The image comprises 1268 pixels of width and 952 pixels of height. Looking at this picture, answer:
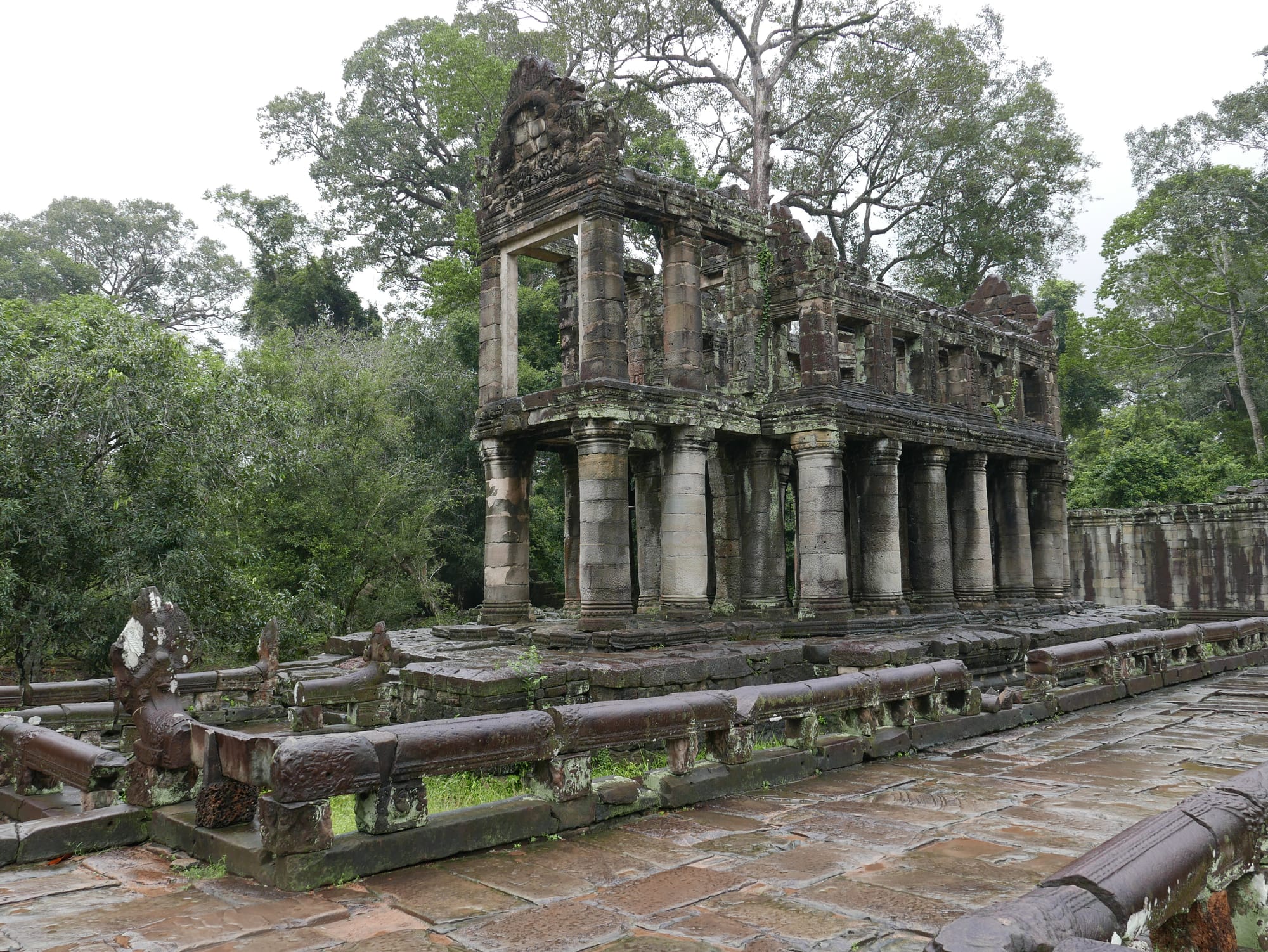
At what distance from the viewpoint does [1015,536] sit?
2058 centimetres

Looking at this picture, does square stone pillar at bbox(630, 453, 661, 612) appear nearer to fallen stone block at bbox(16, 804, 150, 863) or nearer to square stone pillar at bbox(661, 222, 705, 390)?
square stone pillar at bbox(661, 222, 705, 390)

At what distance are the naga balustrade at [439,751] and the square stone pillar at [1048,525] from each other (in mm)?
15702

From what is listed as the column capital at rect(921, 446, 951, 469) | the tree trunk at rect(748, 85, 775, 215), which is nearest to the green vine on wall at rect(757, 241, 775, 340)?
the column capital at rect(921, 446, 951, 469)

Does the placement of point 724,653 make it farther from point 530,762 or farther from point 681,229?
point 681,229

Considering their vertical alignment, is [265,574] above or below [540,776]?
above

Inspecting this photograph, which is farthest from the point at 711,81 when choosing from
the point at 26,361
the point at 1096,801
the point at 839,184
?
the point at 1096,801

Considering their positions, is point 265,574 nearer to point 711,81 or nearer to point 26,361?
point 26,361

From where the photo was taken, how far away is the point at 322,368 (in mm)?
23781

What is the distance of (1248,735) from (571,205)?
10.7 m

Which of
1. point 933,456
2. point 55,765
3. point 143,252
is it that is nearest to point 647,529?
point 933,456

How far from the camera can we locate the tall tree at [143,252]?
45344mm

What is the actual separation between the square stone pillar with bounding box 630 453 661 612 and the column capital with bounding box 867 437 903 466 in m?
3.94

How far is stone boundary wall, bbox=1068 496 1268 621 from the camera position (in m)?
25.3

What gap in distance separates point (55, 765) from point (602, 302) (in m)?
8.91
